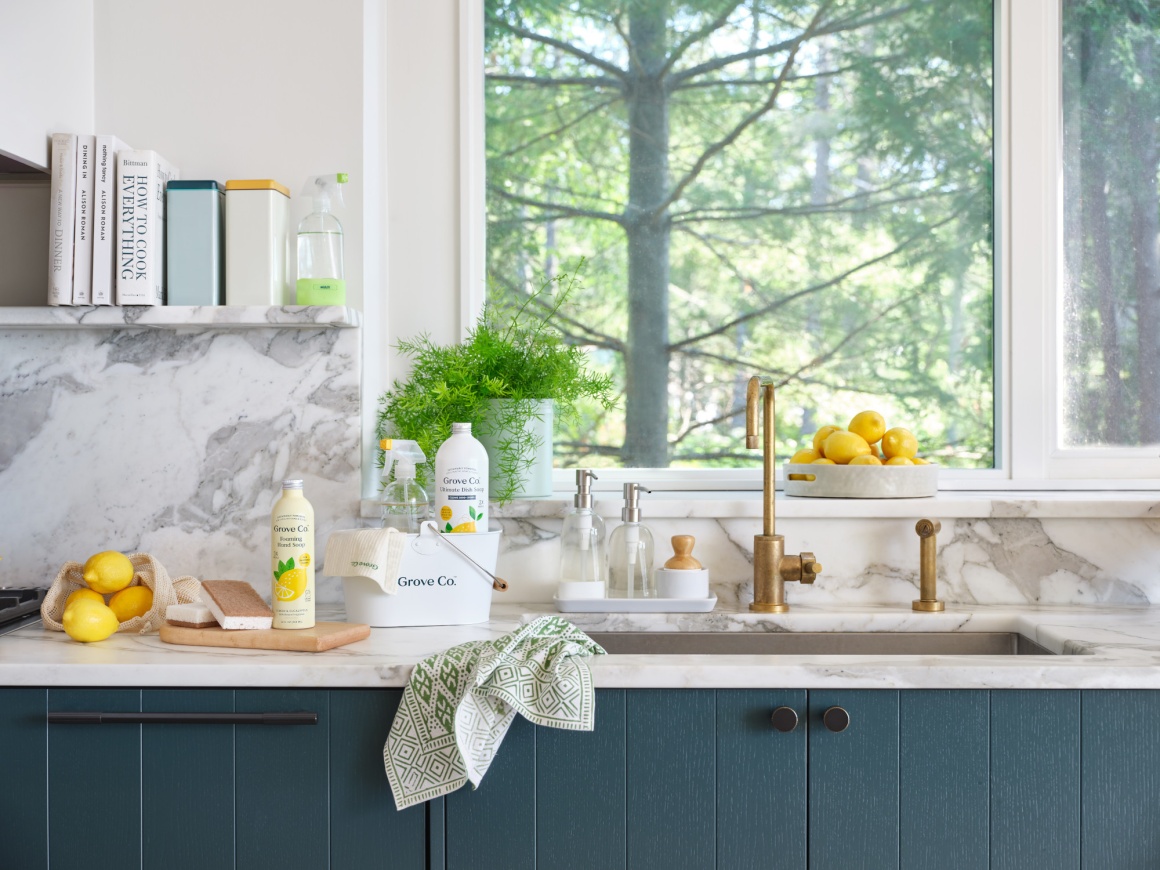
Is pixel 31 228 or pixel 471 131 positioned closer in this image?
pixel 31 228

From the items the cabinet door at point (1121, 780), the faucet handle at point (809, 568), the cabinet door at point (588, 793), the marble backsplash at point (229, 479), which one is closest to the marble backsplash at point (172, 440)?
the marble backsplash at point (229, 479)

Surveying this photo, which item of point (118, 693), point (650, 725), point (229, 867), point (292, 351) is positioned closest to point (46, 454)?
point (292, 351)

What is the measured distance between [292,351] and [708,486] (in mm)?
881

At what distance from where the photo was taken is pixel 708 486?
2.16 meters

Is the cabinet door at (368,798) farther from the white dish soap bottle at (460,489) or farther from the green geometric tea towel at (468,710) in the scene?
the white dish soap bottle at (460,489)

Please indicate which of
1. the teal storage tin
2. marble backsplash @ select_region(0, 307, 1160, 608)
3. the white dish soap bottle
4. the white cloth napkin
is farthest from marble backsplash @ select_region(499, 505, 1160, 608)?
the teal storage tin

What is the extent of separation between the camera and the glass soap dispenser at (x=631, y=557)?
188 cm

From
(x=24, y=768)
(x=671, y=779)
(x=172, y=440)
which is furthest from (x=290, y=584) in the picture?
(x=671, y=779)

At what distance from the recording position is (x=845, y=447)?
1.97 m

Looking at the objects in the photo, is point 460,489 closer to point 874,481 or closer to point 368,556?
point 368,556

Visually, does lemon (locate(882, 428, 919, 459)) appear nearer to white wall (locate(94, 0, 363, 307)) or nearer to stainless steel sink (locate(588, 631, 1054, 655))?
stainless steel sink (locate(588, 631, 1054, 655))

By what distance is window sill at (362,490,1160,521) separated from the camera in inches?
75.5

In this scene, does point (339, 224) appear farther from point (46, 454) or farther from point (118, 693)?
point (118, 693)

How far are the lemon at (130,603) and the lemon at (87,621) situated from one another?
94mm
